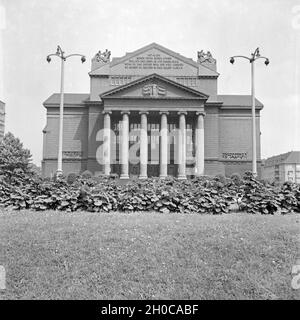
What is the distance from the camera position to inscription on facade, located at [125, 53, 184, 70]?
1993 inches

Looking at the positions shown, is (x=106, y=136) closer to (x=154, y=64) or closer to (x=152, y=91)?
(x=152, y=91)

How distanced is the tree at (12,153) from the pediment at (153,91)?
19710mm

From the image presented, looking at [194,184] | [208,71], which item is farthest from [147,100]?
[194,184]

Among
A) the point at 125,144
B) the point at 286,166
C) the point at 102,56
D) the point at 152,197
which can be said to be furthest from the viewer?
the point at 286,166

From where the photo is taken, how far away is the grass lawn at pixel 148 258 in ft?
16.8

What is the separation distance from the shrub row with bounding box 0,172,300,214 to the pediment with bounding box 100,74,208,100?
3642 centimetres

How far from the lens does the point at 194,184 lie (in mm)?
11719

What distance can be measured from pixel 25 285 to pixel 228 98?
5812 cm

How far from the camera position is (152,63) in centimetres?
5075

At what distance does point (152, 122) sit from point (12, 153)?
88.9ft

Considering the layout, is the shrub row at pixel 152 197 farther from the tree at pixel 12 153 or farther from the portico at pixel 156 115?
the tree at pixel 12 153

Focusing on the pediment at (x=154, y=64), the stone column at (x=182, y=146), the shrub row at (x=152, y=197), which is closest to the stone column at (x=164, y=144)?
the stone column at (x=182, y=146)

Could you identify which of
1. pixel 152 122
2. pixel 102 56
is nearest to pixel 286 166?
pixel 152 122
